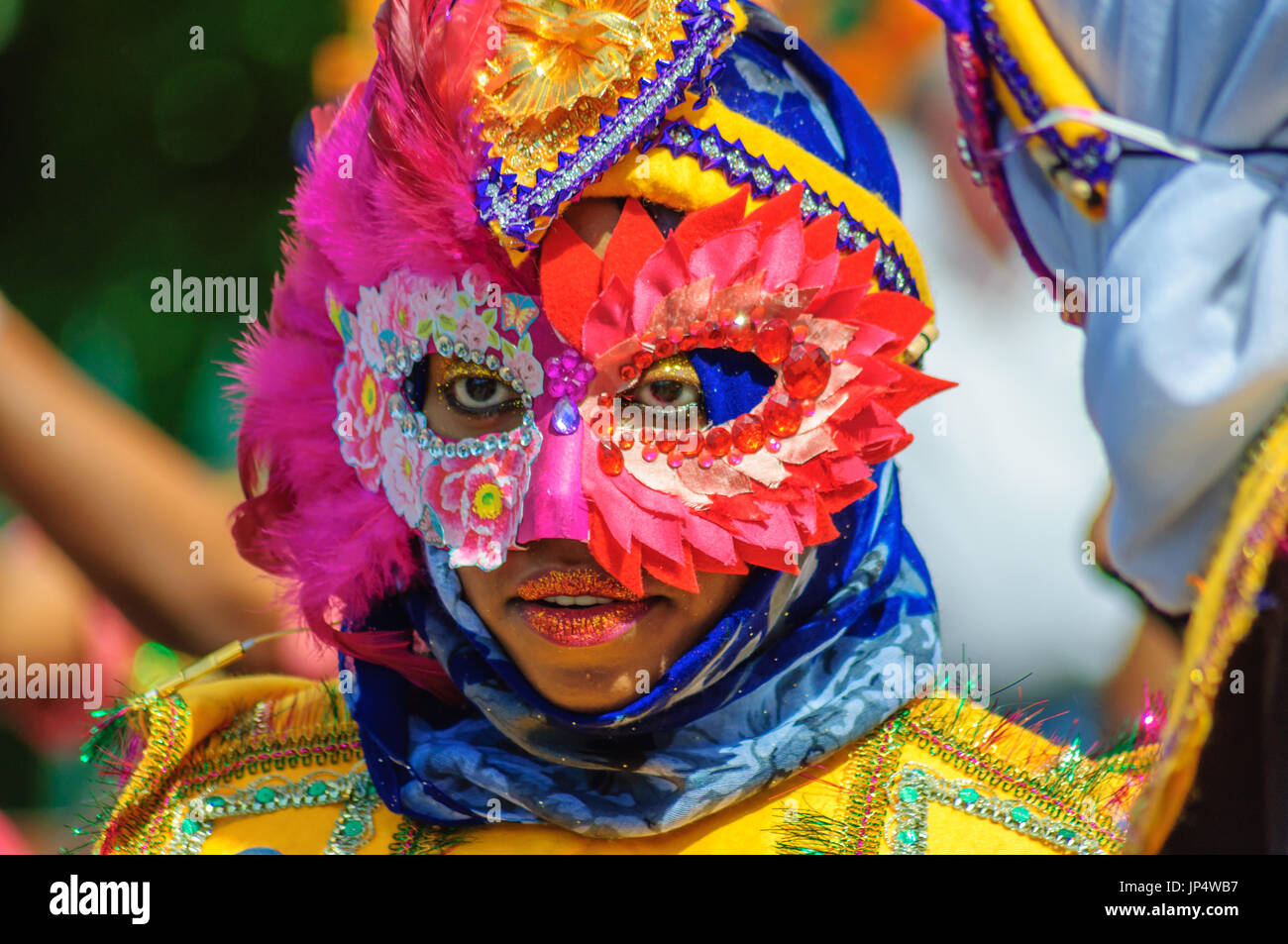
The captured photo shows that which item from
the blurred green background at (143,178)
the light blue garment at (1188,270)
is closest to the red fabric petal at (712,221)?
the light blue garment at (1188,270)

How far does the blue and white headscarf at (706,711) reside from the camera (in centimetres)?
211

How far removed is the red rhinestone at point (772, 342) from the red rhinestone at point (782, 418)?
6 centimetres

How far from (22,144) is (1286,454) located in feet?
14.0

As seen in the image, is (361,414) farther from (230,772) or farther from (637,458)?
(230,772)

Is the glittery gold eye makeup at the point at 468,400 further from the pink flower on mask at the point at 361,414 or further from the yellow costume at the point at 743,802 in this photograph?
the yellow costume at the point at 743,802

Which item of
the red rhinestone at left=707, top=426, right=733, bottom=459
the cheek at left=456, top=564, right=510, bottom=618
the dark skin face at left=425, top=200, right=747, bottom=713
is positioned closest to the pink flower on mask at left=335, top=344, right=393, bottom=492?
the dark skin face at left=425, top=200, right=747, bottom=713

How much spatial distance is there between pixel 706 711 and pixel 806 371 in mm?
529

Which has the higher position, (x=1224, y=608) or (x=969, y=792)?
(x=1224, y=608)

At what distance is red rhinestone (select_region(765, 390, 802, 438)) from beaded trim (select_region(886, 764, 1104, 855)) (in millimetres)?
581

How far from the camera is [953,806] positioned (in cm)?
215

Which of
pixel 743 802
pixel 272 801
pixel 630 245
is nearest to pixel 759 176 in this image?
pixel 630 245

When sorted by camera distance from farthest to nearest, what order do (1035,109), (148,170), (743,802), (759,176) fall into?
1. (148,170)
2. (743,802)
3. (759,176)
4. (1035,109)

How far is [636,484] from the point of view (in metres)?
1.97

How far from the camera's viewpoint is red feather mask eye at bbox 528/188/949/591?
1.96 m
